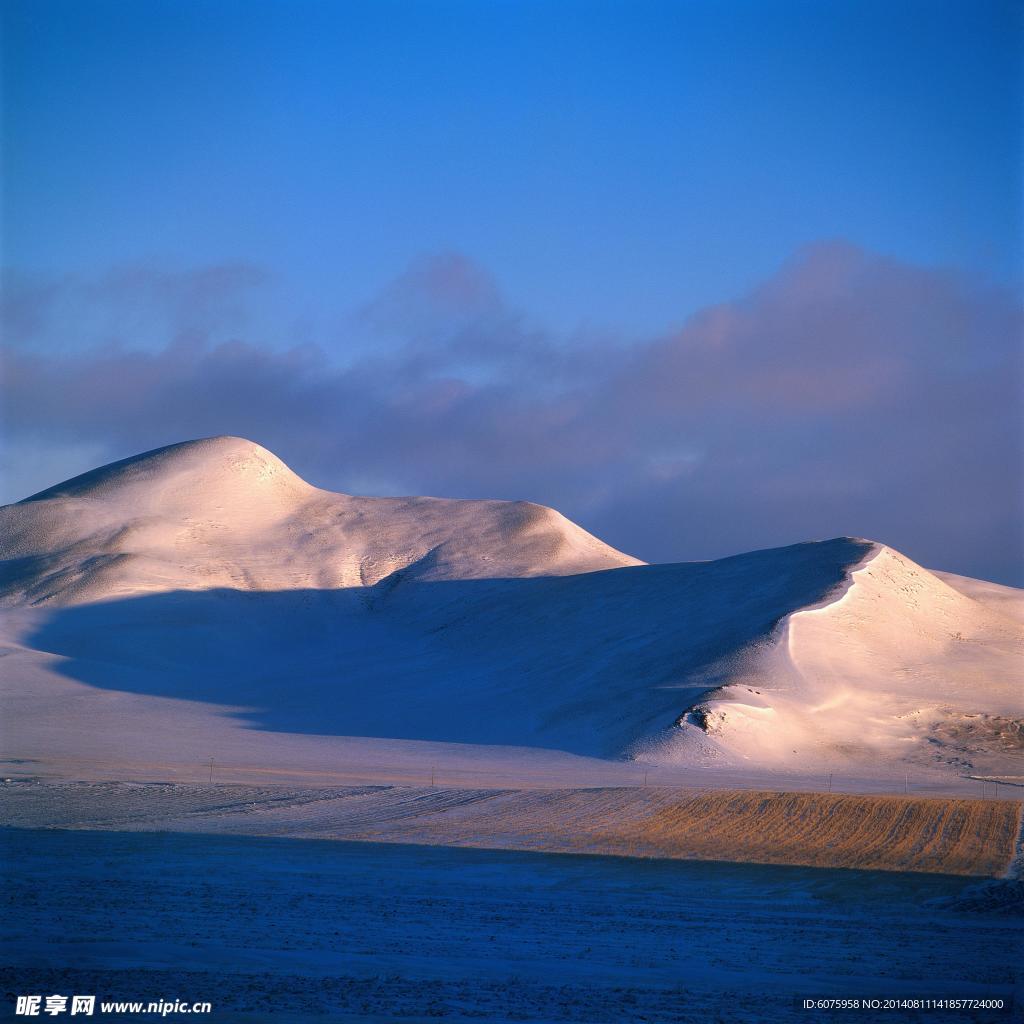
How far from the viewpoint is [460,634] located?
75938mm

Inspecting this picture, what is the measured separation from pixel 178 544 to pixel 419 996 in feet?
278

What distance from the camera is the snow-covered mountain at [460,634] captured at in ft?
160

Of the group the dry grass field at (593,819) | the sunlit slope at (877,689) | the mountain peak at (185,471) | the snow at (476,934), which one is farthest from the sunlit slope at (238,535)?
the snow at (476,934)

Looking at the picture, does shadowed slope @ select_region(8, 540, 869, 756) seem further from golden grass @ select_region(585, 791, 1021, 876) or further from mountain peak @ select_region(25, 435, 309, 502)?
mountain peak @ select_region(25, 435, 309, 502)

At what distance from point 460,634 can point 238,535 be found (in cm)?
2928

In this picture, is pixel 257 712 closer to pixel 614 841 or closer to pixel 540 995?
pixel 614 841

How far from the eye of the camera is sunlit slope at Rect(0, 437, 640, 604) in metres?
86.6

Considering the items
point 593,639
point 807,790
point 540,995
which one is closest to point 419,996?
point 540,995

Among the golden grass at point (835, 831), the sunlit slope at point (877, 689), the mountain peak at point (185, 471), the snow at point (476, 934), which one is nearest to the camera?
the snow at point (476, 934)

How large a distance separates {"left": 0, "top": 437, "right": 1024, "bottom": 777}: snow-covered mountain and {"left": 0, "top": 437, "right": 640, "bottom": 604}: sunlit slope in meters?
0.27

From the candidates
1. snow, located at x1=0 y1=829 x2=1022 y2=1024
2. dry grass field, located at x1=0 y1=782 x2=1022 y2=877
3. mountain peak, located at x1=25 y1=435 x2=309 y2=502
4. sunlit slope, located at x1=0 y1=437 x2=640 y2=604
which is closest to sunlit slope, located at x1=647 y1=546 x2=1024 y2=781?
dry grass field, located at x1=0 y1=782 x2=1022 y2=877

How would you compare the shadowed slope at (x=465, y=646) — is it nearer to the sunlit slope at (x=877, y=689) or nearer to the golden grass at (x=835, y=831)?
the sunlit slope at (x=877, y=689)

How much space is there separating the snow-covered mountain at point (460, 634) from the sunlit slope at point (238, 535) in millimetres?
275

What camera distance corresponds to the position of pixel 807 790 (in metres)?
37.2
